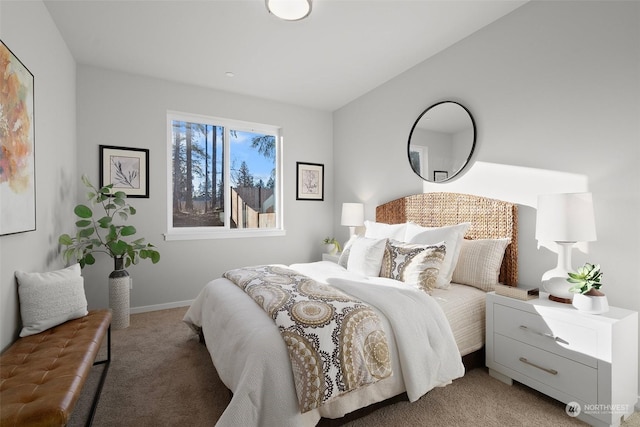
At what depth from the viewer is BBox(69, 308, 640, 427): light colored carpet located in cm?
176

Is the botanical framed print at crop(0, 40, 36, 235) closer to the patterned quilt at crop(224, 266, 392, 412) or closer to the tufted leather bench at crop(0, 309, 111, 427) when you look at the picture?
the tufted leather bench at crop(0, 309, 111, 427)

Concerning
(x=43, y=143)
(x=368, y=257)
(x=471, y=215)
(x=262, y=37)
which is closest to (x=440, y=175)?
(x=471, y=215)

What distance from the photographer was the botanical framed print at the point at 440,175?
9.94 feet

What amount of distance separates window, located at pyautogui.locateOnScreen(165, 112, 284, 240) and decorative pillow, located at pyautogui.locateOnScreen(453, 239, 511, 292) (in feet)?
8.38

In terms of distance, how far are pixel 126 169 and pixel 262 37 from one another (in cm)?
211

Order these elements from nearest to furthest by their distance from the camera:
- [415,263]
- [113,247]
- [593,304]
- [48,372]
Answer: [48,372] → [593,304] → [415,263] → [113,247]

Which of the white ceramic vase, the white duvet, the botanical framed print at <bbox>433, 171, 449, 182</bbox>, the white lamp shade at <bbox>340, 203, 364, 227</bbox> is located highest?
the botanical framed print at <bbox>433, 171, 449, 182</bbox>

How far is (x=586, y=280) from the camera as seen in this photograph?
1.80 meters

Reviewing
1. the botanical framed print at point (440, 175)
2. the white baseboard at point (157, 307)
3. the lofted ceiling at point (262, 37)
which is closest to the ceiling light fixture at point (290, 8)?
the lofted ceiling at point (262, 37)

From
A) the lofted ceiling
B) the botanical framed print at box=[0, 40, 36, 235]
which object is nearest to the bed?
the botanical framed print at box=[0, 40, 36, 235]

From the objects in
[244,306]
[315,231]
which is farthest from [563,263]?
[315,231]

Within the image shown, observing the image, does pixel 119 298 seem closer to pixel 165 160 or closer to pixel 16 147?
pixel 165 160

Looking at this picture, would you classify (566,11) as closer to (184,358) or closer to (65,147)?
(184,358)

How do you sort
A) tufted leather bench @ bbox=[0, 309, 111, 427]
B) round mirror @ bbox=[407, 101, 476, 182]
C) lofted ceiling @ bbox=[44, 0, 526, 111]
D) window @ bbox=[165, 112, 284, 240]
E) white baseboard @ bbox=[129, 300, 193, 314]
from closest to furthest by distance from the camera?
1. tufted leather bench @ bbox=[0, 309, 111, 427]
2. lofted ceiling @ bbox=[44, 0, 526, 111]
3. round mirror @ bbox=[407, 101, 476, 182]
4. white baseboard @ bbox=[129, 300, 193, 314]
5. window @ bbox=[165, 112, 284, 240]
